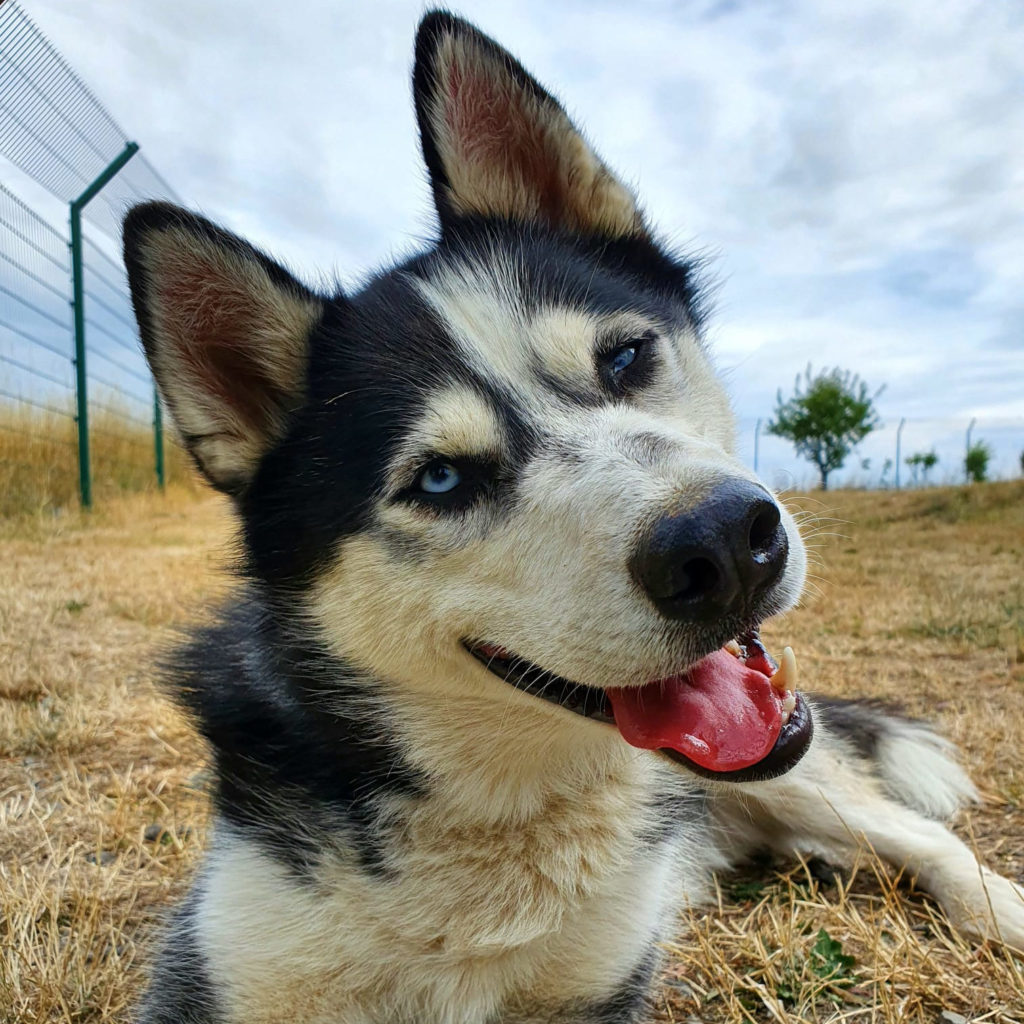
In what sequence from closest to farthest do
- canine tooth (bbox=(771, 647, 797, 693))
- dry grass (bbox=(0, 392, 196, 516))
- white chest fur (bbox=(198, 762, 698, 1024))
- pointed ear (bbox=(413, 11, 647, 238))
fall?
1. canine tooth (bbox=(771, 647, 797, 693))
2. white chest fur (bbox=(198, 762, 698, 1024))
3. pointed ear (bbox=(413, 11, 647, 238))
4. dry grass (bbox=(0, 392, 196, 516))

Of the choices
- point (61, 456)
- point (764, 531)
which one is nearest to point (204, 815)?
point (764, 531)

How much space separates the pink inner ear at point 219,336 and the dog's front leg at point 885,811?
179 centimetres

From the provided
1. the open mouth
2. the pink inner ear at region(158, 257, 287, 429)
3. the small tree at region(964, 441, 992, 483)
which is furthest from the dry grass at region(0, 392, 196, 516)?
the small tree at region(964, 441, 992, 483)

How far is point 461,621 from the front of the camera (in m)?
1.82

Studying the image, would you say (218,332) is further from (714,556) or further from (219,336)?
(714,556)

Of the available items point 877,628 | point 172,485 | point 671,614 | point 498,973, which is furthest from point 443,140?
point 172,485

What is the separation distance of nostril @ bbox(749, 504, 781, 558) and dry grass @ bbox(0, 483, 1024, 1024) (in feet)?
2.07

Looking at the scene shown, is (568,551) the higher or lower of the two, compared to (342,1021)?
higher

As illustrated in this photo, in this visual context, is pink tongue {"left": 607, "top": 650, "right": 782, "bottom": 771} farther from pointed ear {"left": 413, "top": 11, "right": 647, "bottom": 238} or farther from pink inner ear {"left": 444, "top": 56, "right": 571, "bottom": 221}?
pink inner ear {"left": 444, "top": 56, "right": 571, "bottom": 221}

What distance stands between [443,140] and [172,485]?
13.0m

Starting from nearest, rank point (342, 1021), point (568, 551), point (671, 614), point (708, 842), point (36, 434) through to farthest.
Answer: point (671, 614) → point (568, 551) → point (342, 1021) → point (708, 842) → point (36, 434)

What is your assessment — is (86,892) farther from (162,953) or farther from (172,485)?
(172,485)

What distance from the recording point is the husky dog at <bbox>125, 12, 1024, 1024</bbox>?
5.56ft

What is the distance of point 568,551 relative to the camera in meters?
1.67
